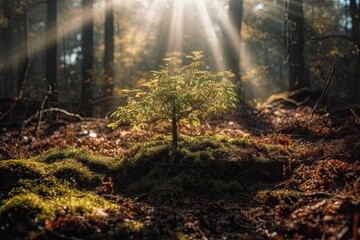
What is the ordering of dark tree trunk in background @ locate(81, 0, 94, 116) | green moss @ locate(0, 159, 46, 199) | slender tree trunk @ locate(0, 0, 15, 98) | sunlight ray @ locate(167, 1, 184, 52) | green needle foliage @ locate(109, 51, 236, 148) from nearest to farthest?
green moss @ locate(0, 159, 46, 199) → green needle foliage @ locate(109, 51, 236, 148) → dark tree trunk in background @ locate(81, 0, 94, 116) → sunlight ray @ locate(167, 1, 184, 52) → slender tree trunk @ locate(0, 0, 15, 98)

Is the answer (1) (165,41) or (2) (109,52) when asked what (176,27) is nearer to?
(1) (165,41)

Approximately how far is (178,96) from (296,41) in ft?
34.5

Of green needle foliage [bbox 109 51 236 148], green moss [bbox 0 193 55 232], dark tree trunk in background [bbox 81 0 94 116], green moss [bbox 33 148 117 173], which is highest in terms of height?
dark tree trunk in background [bbox 81 0 94 116]

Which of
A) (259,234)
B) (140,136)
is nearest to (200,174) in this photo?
(259,234)

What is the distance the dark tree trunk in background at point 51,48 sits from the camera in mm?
15445

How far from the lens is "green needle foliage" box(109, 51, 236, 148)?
6.11 m

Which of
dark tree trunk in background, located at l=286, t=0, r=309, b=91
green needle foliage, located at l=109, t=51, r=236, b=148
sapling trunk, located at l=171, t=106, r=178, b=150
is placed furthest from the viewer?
dark tree trunk in background, located at l=286, t=0, r=309, b=91

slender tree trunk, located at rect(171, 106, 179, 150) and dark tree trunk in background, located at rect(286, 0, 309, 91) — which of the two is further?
dark tree trunk in background, located at rect(286, 0, 309, 91)

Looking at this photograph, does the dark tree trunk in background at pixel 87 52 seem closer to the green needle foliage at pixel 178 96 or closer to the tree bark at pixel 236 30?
Result: the tree bark at pixel 236 30

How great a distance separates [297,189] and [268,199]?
595mm

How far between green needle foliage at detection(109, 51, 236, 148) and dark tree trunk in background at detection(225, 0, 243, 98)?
927 cm

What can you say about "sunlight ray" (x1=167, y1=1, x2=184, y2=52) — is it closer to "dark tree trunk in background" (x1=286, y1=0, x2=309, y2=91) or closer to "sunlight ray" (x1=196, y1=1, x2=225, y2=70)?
"sunlight ray" (x1=196, y1=1, x2=225, y2=70)

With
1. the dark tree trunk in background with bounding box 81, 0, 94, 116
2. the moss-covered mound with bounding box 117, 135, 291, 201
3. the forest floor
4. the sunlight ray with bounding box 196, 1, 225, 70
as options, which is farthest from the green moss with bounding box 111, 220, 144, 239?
the sunlight ray with bounding box 196, 1, 225, 70

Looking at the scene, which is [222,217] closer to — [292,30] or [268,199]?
[268,199]
